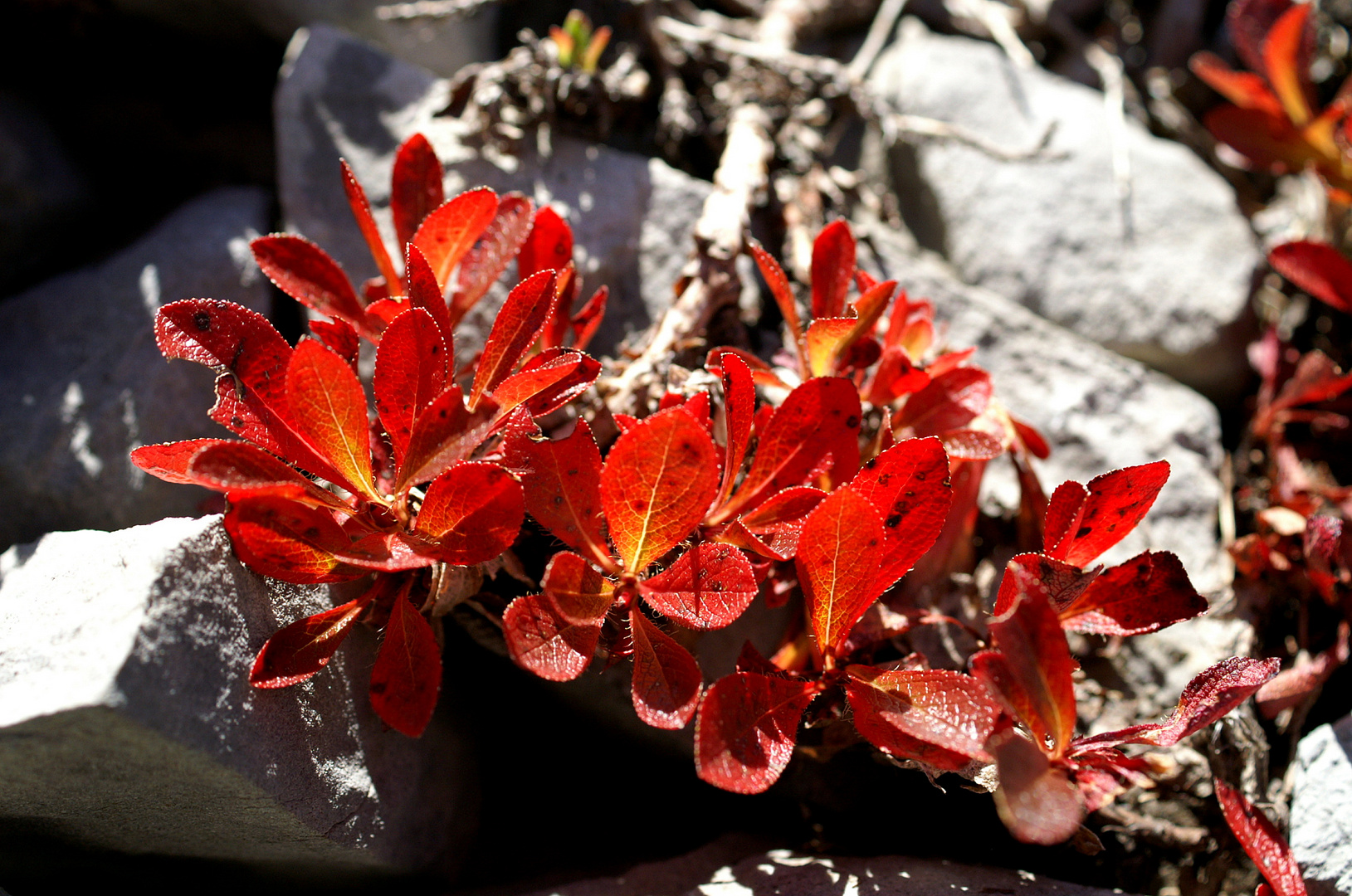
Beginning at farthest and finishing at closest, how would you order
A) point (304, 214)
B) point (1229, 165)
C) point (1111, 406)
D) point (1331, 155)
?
point (1229, 165), point (1331, 155), point (1111, 406), point (304, 214)

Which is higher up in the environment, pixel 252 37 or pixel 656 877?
pixel 252 37

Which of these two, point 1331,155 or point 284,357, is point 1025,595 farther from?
point 1331,155

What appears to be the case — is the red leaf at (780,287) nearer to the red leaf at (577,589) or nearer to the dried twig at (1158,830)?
the red leaf at (577,589)

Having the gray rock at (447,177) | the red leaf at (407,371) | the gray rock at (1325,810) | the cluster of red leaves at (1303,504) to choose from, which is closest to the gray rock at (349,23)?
the gray rock at (447,177)

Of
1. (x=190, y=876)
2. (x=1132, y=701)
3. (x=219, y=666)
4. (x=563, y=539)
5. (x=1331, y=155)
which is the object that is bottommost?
(x=190, y=876)

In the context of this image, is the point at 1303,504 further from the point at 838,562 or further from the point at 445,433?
the point at 445,433

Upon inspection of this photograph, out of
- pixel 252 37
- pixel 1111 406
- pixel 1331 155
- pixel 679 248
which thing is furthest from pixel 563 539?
pixel 1331 155

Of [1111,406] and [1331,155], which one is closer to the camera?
[1111,406]

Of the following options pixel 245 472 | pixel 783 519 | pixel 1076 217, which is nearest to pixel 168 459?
pixel 245 472
